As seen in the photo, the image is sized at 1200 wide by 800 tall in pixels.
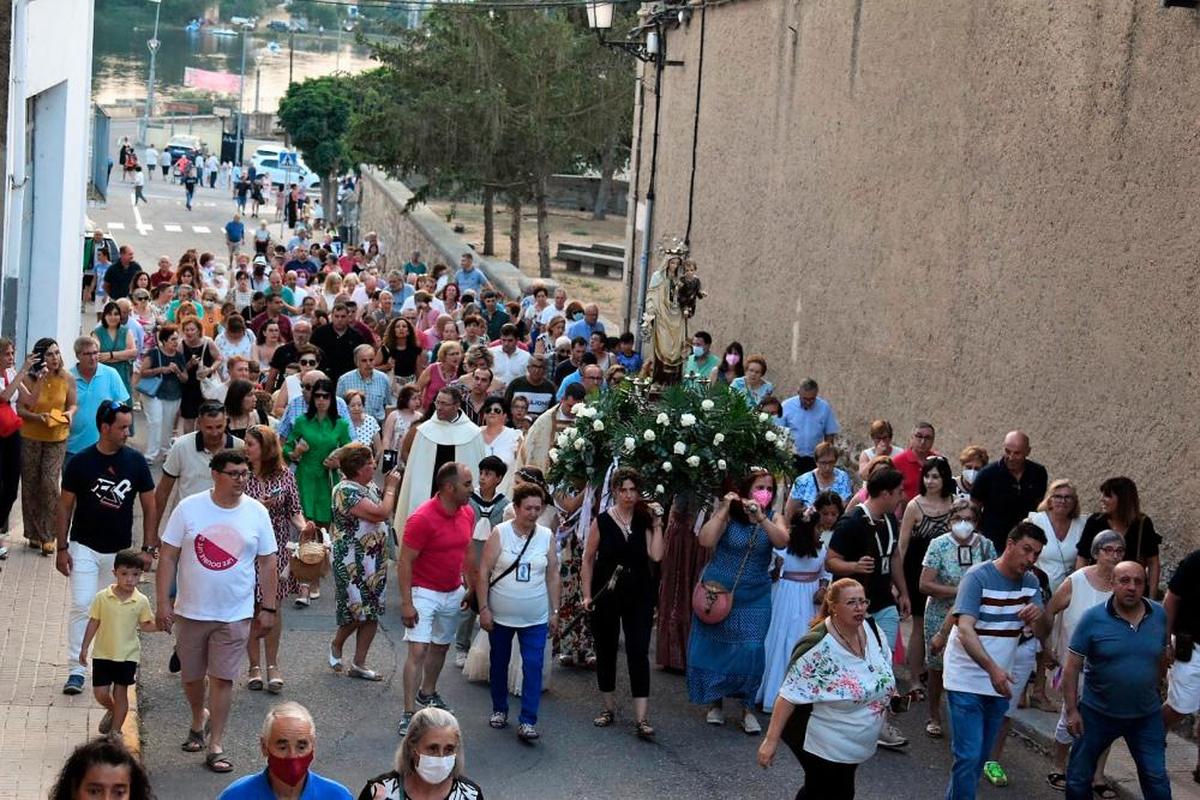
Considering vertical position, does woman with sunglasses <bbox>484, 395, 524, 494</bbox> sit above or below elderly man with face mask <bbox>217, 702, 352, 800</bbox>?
above

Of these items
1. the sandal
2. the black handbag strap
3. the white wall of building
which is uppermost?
the white wall of building

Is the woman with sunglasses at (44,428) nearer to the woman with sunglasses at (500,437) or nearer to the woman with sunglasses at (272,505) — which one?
the woman with sunglasses at (272,505)

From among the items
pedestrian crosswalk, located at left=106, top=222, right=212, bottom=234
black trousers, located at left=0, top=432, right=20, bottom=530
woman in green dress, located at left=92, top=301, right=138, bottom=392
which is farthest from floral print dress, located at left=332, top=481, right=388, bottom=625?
pedestrian crosswalk, located at left=106, top=222, right=212, bottom=234

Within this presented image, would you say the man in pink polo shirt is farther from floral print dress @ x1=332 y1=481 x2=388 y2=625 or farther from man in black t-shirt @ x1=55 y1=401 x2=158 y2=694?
man in black t-shirt @ x1=55 y1=401 x2=158 y2=694

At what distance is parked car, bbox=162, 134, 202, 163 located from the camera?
73.6 m

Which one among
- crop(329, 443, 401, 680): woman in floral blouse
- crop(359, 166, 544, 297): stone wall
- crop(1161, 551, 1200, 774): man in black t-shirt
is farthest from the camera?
crop(359, 166, 544, 297): stone wall

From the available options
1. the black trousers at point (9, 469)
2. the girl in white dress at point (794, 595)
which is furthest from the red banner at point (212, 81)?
the girl in white dress at point (794, 595)

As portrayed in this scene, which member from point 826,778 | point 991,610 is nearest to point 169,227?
point 991,610

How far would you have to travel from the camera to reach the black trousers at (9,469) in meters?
13.4

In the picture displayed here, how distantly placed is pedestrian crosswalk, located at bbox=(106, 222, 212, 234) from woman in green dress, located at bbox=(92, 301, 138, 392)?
3336 centimetres

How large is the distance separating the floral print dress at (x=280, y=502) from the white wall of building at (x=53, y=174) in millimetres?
6743

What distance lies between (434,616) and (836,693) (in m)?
3.27

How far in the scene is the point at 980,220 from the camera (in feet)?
50.9

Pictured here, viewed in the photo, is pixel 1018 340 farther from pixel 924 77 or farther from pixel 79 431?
pixel 79 431
